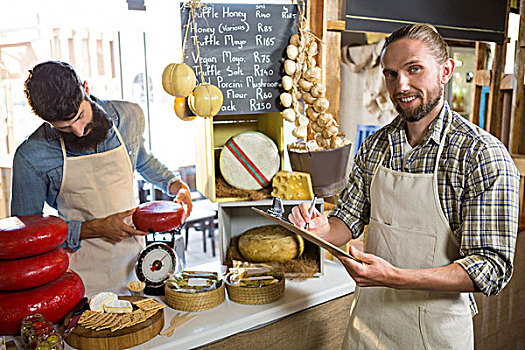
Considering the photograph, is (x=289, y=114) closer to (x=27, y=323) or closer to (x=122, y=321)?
(x=122, y=321)

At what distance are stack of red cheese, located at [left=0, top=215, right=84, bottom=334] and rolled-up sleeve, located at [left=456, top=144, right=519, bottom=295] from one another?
1394 millimetres

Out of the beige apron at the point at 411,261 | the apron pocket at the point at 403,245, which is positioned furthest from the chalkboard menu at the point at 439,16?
the apron pocket at the point at 403,245

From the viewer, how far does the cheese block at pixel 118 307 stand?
1.75 m

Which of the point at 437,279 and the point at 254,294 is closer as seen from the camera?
the point at 437,279

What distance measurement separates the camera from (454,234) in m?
1.68

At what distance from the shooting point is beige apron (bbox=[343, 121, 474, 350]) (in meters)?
1.70

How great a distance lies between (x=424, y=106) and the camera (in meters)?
1.69

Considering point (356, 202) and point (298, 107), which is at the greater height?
point (298, 107)

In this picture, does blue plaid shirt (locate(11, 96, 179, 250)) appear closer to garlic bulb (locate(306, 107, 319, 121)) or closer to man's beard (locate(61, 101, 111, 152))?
man's beard (locate(61, 101, 111, 152))

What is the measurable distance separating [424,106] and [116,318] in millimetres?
1359

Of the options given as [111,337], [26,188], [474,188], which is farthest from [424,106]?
[26,188]

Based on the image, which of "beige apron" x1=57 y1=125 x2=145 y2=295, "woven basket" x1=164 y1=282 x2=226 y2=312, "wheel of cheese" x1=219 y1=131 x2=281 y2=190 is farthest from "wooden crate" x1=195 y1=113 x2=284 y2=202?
"woven basket" x1=164 y1=282 x2=226 y2=312

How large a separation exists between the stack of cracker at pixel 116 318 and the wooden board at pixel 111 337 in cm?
2

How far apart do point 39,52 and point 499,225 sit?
4.43 metres
